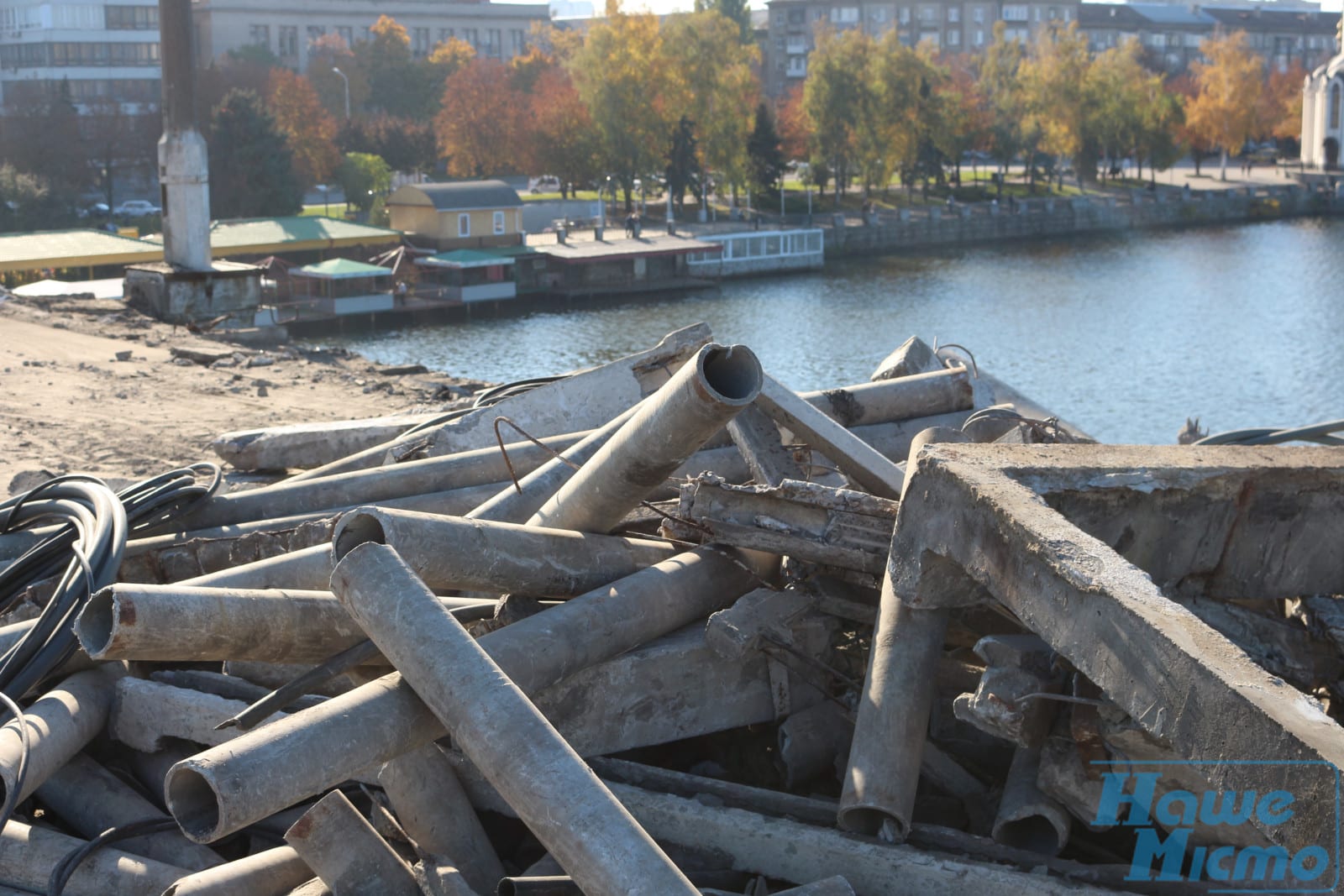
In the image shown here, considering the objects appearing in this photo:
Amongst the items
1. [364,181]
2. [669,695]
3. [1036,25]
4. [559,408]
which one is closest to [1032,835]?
[669,695]

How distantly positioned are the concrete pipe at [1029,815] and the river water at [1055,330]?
18.7 metres

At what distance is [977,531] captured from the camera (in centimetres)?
421

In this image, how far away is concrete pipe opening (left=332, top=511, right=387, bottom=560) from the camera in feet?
13.9

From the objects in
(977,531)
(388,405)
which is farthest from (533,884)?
(388,405)

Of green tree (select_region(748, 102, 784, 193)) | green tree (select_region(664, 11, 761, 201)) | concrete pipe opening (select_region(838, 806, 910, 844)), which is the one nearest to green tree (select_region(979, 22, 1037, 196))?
green tree (select_region(748, 102, 784, 193))

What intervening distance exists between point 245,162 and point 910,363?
149 ft

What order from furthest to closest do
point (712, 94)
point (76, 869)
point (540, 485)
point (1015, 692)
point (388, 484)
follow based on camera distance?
1. point (712, 94)
2. point (388, 484)
3. point (540, 485)
4. point (76, 869)
5. point (1015, 692)

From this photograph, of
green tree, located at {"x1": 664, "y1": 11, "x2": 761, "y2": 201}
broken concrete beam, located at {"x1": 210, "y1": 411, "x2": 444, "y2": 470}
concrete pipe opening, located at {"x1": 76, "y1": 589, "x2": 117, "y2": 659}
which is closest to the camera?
concrete pipe opening, located at {"x1": 76, "y1": 589, "x2": 117, "y2": 659}

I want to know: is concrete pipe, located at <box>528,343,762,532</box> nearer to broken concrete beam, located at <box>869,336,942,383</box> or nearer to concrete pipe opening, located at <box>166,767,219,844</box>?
concrete pipe opening, located at <box>166,767,219,844</box>

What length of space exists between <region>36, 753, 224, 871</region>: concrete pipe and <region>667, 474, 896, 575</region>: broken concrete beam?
2.13 meters

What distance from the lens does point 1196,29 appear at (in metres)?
112

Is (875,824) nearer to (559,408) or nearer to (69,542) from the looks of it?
(69,542)

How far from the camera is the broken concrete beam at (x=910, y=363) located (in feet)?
26.2

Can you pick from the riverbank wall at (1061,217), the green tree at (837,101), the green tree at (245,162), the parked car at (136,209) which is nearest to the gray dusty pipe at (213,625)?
the green tree at (245,162)
